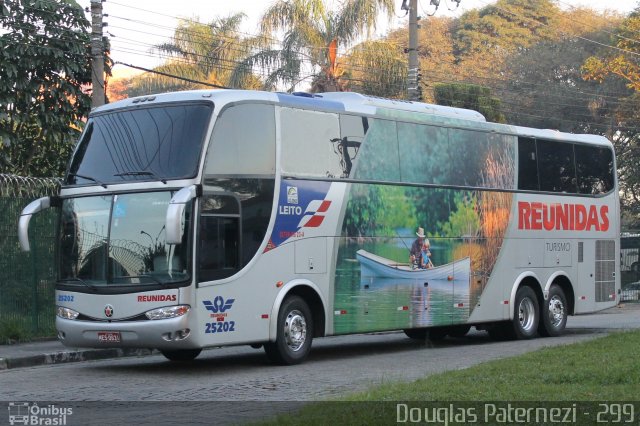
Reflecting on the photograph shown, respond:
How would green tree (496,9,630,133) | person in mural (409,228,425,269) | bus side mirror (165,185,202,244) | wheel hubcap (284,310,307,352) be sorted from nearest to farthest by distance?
bus side mirror (165,185,202,244)
wheel hubcap (284,310,307,352)
person in mural (409,228,425,269)
green tree (496,9,630,133)

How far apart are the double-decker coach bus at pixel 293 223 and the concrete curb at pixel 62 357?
136cm

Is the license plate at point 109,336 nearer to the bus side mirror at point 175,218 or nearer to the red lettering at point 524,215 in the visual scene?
the bus side mirror at point 175,218

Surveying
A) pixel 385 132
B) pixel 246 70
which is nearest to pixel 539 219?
pixel 385 132

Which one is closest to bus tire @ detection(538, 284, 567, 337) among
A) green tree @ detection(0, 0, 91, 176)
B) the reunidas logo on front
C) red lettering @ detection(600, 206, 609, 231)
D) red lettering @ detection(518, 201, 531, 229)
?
red lettering @ detection(518, 201, 531, 229)

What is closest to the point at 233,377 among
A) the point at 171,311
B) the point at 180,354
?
the point at 171,311

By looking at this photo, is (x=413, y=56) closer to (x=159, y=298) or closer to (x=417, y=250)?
(x=417, y=250)

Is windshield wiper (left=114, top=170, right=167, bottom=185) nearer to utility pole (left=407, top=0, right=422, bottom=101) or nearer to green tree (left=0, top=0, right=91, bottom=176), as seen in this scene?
green tree (left=0, top=0, right=91, bottom=176)

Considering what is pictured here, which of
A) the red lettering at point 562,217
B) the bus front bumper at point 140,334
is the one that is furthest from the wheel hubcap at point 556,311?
the bus front bumper at point 140,334

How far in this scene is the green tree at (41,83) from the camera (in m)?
24.1

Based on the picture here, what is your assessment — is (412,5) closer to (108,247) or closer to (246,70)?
(246,70)

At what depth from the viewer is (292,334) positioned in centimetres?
1603

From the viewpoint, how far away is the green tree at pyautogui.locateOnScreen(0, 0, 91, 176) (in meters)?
24.1

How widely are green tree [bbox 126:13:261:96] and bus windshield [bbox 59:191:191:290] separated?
29.6 m

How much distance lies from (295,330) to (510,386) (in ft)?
18.6
